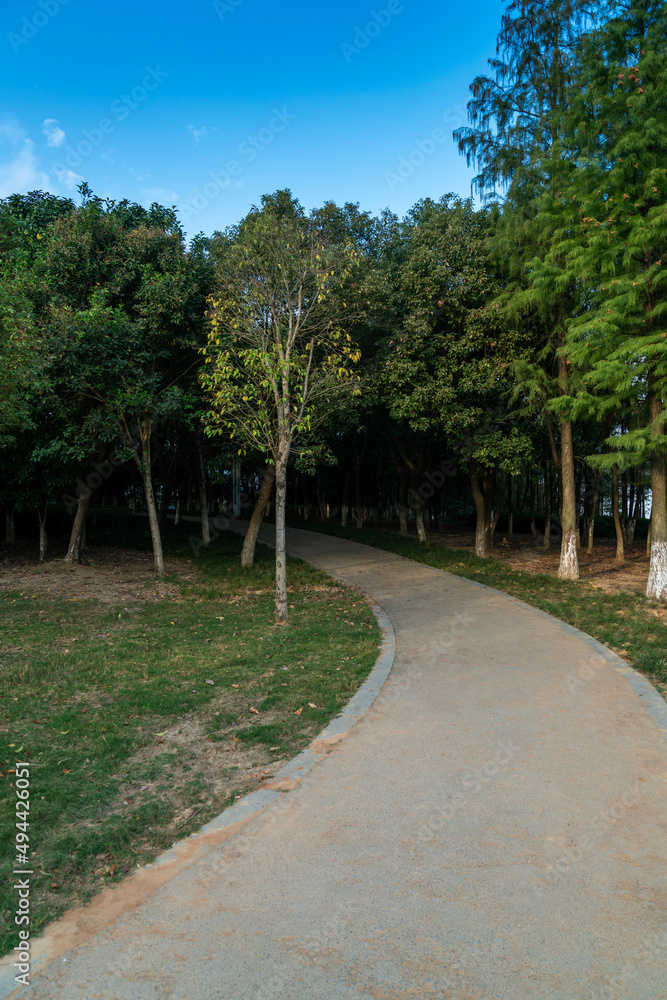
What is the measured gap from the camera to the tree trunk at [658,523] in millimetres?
11242

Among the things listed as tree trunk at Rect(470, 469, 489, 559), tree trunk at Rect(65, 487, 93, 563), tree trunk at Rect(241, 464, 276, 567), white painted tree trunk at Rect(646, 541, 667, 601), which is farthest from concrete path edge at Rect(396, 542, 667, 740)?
tree trunk at Rect(65, 487, 93, 563)

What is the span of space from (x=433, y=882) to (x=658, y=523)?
418 inches

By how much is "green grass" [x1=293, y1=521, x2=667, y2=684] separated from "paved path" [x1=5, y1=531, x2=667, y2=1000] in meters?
2.20

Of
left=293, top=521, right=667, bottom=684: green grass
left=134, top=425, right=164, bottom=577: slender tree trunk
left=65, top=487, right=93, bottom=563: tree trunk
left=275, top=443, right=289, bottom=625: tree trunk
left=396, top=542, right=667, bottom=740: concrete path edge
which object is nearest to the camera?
left=396, top=542, right=667, bottom=740: concrete path edge

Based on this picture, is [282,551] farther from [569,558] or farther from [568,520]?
[568,520]

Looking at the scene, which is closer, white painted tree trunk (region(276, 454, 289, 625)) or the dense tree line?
white painted tree trunk (region(276, 454, 289, 625))

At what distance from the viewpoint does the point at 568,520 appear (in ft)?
46.5

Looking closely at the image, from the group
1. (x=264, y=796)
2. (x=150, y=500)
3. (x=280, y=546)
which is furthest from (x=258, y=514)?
(x=264, y=796)

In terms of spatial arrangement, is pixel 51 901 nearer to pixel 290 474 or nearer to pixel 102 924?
pixel 102 924

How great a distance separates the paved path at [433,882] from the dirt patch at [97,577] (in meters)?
8.15

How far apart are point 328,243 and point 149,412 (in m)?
5.72

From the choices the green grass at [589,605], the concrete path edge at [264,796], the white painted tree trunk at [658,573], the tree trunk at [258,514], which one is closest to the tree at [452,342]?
the green grass at [589,605]

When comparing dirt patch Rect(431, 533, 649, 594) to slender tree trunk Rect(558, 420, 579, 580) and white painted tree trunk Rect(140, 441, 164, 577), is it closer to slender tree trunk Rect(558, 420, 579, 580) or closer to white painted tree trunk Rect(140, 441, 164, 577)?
slender tree trunk Rect(558, 420, 579, 580)

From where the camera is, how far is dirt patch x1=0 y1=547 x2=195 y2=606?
39.1ft
